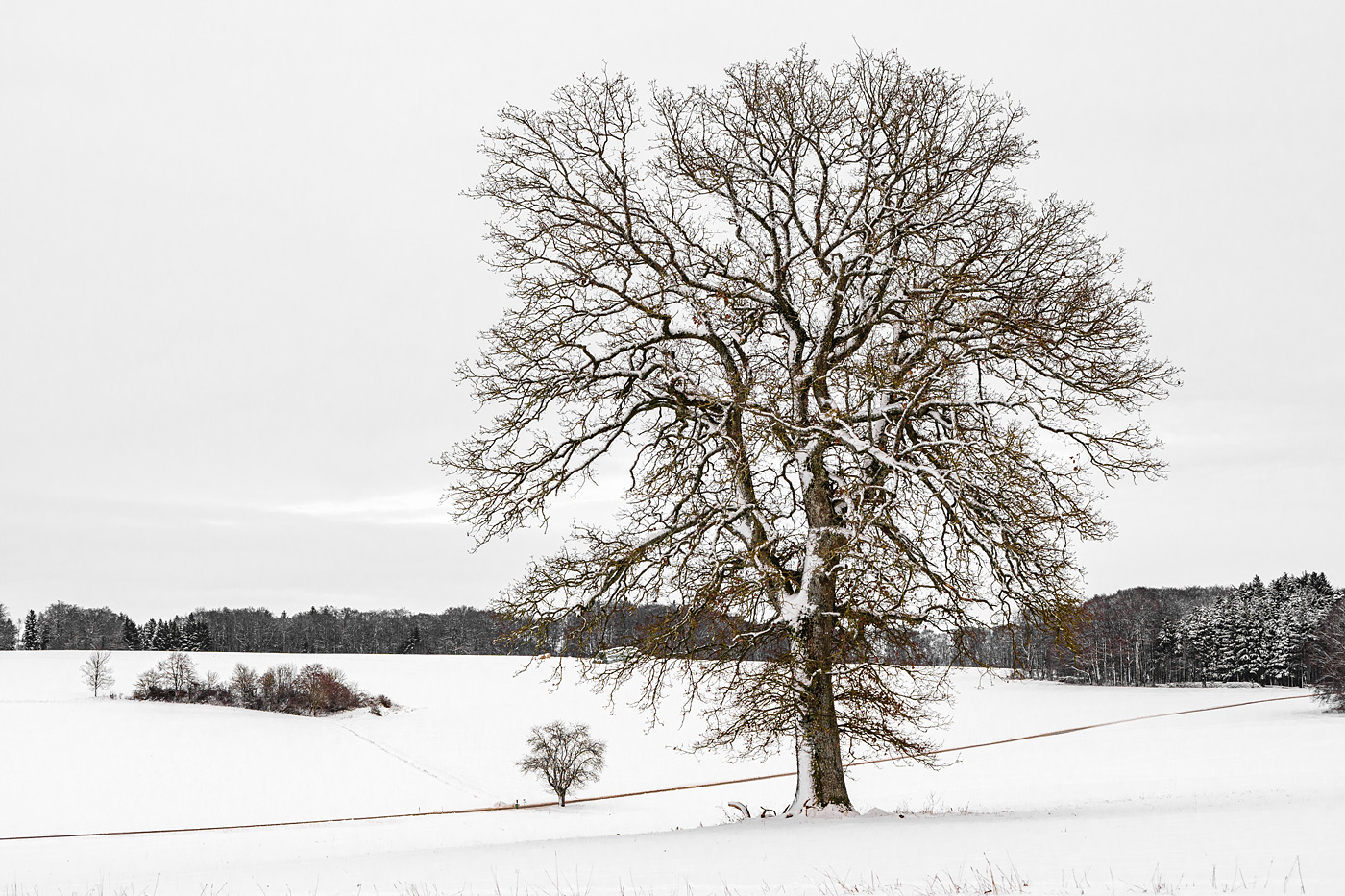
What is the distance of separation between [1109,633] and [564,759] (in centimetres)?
→ 6706

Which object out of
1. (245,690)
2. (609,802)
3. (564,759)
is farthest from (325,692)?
(609,802)

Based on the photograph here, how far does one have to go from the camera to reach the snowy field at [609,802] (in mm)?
8359

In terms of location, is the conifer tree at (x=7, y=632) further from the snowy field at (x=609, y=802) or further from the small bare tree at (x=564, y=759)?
the small bare tree at (x=564, y=759)

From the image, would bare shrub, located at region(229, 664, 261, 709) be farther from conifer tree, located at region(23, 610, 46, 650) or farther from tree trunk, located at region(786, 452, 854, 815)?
conifer tree, located at region(23, 610, 46, 650)

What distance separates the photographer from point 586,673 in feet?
43.8

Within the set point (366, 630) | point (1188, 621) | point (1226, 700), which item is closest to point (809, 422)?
point (1226, 700)

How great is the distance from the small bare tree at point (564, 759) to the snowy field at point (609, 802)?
2.52 metres

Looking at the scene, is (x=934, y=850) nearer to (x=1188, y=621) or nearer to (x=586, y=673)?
(x=586, y=673)

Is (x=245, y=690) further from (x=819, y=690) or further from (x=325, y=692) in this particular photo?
(x=819, y=690)

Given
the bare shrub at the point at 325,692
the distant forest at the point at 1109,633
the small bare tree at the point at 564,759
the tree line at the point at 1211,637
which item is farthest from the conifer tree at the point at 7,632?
the tree line at the point at 1211,637

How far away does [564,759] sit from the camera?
4831 cm

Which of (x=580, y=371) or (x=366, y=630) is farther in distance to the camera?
(x=366, y=630)

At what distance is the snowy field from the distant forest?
18.8 ft

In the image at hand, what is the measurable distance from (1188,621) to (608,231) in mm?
99131
